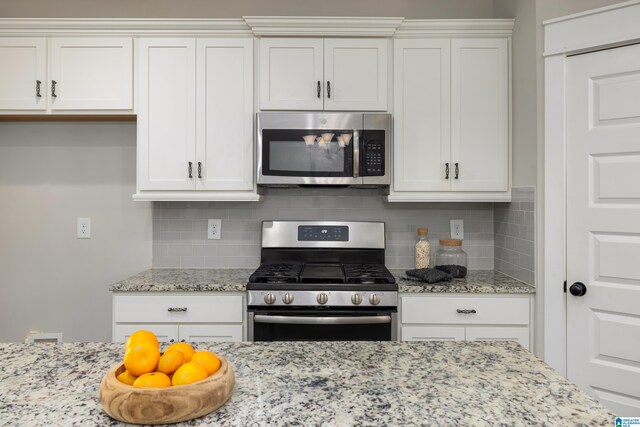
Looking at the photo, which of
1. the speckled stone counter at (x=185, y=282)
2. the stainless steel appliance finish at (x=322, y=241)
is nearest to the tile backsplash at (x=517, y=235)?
the stainless steel appliance finish at (x=322, y=241)

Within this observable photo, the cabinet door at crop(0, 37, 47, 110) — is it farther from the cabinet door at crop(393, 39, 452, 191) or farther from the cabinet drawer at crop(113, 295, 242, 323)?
the cabinet door at crop(393, 39, 452, 191)

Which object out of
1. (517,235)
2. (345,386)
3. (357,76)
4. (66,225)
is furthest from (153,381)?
(66,225)

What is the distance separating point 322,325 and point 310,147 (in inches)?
39.4

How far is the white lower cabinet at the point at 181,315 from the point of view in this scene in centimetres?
221

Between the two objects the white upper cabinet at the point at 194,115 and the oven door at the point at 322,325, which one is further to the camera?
the white upper cabinet at the point at 194,115

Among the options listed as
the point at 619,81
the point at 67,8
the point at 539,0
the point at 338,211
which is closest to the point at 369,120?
the point at 338,211

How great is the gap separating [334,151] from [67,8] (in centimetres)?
207

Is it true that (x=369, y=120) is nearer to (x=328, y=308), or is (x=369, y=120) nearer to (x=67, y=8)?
(x=328, y=308)

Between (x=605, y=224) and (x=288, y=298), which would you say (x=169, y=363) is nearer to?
(x=288, y=298)

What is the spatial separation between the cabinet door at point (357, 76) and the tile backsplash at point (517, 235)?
94 centimetres

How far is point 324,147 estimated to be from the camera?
2385 millimetres

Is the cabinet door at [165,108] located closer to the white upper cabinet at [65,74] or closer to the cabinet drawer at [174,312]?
the white upper cabinet at [65,74]

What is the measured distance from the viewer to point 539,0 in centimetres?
214

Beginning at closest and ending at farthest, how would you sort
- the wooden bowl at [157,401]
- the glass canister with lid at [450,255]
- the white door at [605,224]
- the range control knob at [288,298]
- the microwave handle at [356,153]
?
the wooden bowl at [157,401], the white door at [605,224], the range control knob at [288,298], the microwave handle at [356,153], the glass canister with lid at [450,255]
